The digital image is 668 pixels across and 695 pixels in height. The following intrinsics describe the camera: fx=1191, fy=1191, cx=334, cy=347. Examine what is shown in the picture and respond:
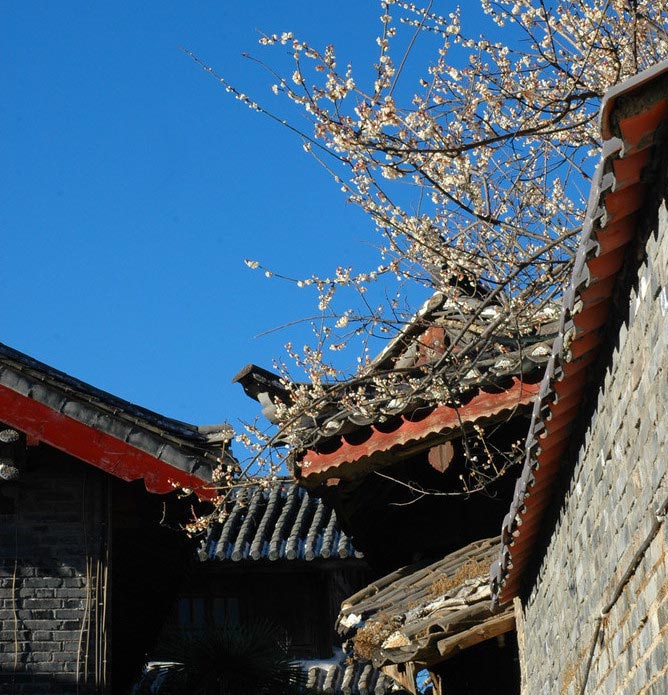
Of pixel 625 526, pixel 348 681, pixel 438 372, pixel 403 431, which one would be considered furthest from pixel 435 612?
pixel 348 681

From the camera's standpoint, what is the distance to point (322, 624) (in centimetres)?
1548

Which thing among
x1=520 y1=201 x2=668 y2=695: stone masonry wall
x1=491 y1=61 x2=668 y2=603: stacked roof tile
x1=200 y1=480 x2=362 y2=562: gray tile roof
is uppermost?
x1=200 y1=480 x2=362 y2=562: gray tile roof

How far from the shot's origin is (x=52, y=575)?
32.6ft

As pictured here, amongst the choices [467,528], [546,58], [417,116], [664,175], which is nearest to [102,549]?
[467,528]

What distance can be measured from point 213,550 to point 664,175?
12.5 metres

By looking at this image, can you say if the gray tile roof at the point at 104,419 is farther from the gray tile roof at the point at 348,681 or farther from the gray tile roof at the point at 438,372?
the gray tile roof at the point at 348,681

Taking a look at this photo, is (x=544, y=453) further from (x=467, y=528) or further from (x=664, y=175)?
(x=467, y=528)

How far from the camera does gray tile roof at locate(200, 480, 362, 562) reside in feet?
50.0

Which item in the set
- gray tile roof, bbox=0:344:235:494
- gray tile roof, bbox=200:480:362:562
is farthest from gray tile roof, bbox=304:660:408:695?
gray tile roof, bbox=0:344:235:494

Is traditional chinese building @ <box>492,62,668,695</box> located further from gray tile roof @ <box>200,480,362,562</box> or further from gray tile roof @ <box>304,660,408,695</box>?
gray tile roof @ <box>200,480,362,562</box>

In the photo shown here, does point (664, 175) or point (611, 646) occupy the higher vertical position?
point (664, 175)

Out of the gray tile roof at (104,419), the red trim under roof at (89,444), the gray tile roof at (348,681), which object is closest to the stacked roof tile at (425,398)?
the gray tile roof at (104,419)

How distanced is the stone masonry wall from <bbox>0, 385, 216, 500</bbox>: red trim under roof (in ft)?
13.3

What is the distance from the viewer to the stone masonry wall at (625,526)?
4094mm
